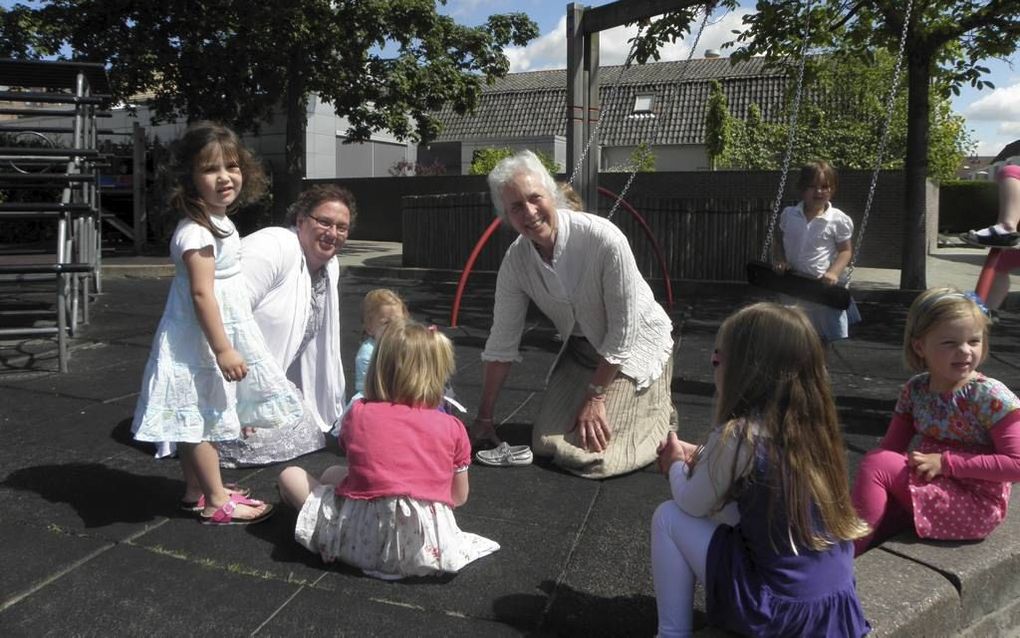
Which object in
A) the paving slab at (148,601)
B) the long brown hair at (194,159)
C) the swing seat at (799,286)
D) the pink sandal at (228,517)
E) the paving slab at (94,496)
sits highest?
the long brown hair at (194,159)

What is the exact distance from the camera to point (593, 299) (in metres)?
3.93

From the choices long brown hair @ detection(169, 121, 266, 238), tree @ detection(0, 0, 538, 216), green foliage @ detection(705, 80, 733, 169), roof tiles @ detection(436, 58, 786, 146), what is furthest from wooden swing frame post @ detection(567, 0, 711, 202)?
roof tiles @ detection(436, 58, 786, 146)

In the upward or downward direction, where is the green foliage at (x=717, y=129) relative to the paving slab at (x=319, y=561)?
upward

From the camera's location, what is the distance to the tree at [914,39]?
32.4 feet

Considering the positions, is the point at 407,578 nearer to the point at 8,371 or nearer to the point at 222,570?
the point at 222,570

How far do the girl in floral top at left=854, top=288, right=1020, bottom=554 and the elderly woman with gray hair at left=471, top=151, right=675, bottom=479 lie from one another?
119 centimetres

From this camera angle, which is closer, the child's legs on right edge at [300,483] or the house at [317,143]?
the child's legs on right edge at [300,483]

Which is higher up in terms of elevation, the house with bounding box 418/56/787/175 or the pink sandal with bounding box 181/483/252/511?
the house with bounding box 418/56/787/175

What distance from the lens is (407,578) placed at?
9.09 feet

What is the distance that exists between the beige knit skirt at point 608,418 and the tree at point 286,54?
11.5 meters

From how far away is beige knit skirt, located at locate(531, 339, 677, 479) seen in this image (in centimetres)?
378

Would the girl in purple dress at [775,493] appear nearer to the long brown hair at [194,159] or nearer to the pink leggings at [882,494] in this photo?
the pink leggings at [882,494]

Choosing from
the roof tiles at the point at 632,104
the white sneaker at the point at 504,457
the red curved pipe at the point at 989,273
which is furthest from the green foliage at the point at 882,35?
the roof tiles at the point at 632,104

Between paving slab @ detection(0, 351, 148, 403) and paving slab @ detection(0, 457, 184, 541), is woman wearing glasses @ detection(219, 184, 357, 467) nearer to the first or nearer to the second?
paving slab @ detection(0, 457, 184, 541)
